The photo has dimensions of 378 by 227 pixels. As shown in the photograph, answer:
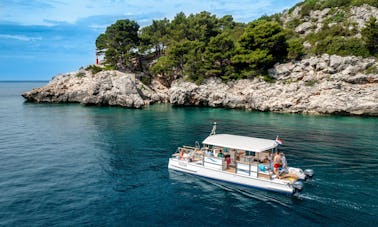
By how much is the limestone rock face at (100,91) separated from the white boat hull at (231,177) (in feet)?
142

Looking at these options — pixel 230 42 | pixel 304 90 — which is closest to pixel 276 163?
pixel 304 90

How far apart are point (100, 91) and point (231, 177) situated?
55.3 m

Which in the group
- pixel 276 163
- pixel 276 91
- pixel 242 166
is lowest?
pixel 242 166

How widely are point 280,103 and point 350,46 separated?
18078mm

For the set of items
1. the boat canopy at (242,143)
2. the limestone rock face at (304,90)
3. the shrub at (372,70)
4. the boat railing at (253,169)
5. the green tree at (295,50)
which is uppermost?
the green tree at (295,50)

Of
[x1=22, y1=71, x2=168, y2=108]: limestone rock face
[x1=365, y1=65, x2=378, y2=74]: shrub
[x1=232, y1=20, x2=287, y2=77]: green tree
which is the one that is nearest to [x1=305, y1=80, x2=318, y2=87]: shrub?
[x1=365, y1=65, x2=378, y2=74]: shrub

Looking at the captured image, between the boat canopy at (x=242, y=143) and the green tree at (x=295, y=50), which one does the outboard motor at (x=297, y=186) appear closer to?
the boat canopy at (x=242, y=143)

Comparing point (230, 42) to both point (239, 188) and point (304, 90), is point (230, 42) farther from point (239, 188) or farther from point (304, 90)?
point (239, 188)

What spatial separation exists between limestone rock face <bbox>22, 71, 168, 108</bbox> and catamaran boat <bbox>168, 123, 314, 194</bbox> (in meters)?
43.8

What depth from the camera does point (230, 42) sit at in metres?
70.1

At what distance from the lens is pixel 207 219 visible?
16.0 m

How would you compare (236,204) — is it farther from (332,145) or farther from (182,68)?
(182,68)

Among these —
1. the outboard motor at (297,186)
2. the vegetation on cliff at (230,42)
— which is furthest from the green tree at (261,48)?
the outboard motor at (297,186)

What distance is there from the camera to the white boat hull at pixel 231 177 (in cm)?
1953
